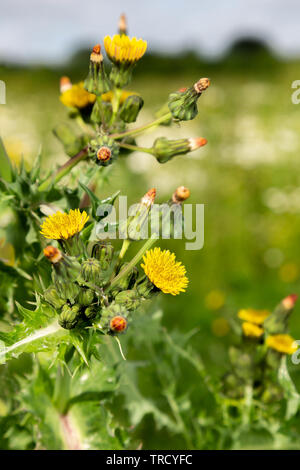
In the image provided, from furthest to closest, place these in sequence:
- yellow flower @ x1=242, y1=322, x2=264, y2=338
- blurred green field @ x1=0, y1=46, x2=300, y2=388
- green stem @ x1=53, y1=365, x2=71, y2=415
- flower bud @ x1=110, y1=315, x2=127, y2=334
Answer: blurred green field @ x1=0, y1=46, x2=300, y2=388
yellow flower @ x1=242, y1=322, x2=264, y2=338
green stem @ x1=53, y1=365, x2=71, y2=415
flower bud @ x1=110, y1=315, x2=127, y2=334

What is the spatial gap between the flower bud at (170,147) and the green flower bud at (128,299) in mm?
528

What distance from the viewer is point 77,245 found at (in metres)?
1.44

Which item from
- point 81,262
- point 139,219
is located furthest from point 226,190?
point 81,262

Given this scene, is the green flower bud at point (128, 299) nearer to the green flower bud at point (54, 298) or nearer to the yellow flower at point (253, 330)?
the green flower bud at point (54, 298)

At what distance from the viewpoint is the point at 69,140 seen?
1.83 meters

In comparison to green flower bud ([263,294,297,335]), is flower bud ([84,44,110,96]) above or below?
above

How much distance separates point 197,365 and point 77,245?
3.38 ft

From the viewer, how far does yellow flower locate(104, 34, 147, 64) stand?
1618mm

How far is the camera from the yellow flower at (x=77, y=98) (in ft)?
6.03

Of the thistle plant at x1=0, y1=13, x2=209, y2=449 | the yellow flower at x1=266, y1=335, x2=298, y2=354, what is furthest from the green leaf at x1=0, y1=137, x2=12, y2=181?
the yellow flower at x1=266, y1=335, x2=298, y2=354

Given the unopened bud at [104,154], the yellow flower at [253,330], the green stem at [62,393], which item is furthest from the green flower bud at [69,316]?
the yellow flower at [253,330]

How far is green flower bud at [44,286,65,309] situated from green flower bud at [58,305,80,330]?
3cm

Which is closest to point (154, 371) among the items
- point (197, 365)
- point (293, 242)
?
point (197, 365)

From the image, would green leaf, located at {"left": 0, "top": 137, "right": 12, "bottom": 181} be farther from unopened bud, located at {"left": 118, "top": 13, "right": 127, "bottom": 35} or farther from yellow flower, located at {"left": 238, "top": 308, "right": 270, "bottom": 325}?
yellow flower, located at {"left": 238, "top": 308, "right": 270, "bottom": 325}
